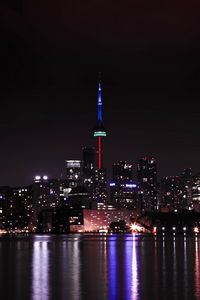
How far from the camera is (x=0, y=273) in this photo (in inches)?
2120

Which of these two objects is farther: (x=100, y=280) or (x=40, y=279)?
(x=40, y=279)

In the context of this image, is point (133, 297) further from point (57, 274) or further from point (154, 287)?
point (57, 274)

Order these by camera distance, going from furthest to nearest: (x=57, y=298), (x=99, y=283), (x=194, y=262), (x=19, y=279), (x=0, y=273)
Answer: (x=194, y=262), (x=0, y=273), (x=19, y=279), (x=99, y=283), (x=57, y=298)

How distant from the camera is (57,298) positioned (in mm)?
37250

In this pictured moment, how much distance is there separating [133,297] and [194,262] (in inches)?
1108

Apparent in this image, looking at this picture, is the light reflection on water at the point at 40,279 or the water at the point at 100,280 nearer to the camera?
the water at the point at 100,280

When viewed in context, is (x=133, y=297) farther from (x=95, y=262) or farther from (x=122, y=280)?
(x=95, y=262)

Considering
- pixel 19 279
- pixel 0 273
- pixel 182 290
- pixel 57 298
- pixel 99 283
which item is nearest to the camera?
pixel 57 298

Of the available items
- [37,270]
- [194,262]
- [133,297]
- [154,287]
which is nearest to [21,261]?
[37,270]

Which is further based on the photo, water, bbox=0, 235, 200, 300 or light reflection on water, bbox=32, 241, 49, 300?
light reflection on water, bbox=32, 241, 49, 300

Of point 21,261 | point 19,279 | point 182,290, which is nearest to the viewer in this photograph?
point 182,290

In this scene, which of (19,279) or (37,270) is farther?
(37,270)

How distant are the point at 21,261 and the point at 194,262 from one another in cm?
1741

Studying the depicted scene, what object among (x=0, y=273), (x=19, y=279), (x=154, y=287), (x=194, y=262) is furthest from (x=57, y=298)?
(x=194, y=262)
